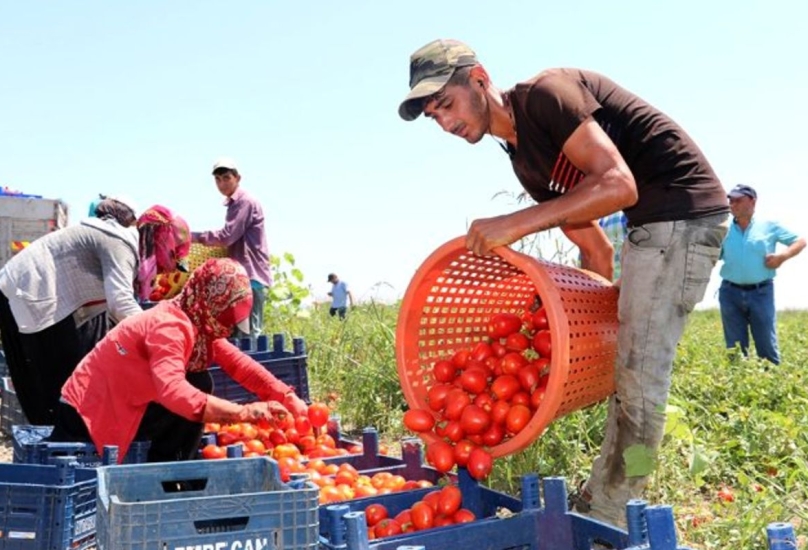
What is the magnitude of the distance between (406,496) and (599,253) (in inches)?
47.7

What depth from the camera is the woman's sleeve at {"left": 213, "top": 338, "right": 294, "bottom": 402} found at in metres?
4.08

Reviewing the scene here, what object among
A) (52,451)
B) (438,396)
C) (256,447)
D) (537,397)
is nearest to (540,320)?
(537,397)

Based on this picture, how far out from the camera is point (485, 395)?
115 inches

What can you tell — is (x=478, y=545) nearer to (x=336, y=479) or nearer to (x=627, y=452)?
(x=627, y=452)

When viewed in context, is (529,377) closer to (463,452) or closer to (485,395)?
(485,395)

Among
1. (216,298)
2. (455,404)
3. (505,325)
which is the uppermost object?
(216,298)

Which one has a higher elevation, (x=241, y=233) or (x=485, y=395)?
(x=241, y=233)

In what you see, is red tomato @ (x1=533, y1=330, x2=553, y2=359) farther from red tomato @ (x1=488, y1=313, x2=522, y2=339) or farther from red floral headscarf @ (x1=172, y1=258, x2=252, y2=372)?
red floral headscarf @ (x1=172, y1=258, x2=252, y2=372)

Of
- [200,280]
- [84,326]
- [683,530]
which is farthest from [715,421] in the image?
[84,326]

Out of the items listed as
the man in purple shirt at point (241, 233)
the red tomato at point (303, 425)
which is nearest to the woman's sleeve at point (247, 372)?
the red tomato at point (303, 425)

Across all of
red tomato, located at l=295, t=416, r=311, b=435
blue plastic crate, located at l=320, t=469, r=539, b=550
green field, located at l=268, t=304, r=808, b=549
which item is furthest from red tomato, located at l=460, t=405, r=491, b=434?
red tomato, located at l=295, t=416, r=311, b=435

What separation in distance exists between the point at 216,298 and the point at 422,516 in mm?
1288

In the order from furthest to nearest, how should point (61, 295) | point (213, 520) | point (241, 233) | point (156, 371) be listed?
point (241, 233) → point (61, 295) → point (156, 371) → point (213, 520)

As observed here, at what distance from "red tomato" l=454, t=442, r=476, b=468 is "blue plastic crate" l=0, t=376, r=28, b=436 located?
3.23 metres
